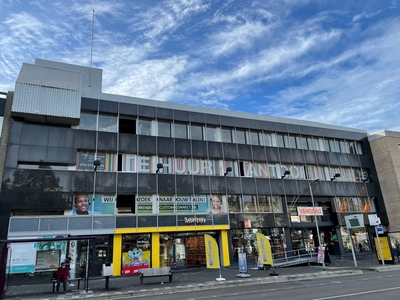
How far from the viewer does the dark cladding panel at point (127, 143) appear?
24647mm

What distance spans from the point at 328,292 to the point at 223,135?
1893 centimetres

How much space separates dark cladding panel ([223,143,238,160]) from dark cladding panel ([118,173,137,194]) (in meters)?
9.03

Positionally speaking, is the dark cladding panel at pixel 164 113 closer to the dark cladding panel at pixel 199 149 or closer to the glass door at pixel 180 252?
the dark cladding panel at pixel 199 149

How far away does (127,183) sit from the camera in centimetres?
2375

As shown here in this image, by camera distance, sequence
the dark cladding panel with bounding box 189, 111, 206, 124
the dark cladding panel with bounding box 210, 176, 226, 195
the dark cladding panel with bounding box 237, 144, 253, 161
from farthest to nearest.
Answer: the dark cladding panel with bounding box 237, 144, 253, 161 < the dark cladding panel with bounding box 189, 111, 206, 124 < the dark cladding panel with bounding box 210, 176, 226, 195

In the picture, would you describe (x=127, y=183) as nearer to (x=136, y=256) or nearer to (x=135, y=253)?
(x=135, y=253)

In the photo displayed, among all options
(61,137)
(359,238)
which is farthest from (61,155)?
(359,238)

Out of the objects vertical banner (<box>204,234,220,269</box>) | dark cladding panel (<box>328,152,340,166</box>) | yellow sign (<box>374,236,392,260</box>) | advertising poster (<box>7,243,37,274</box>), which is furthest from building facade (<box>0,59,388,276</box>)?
yellow sign (<box>374,236,392,260</box>)

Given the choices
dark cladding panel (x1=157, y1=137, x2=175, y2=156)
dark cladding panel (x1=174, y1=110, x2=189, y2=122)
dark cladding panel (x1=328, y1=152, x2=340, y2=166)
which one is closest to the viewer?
dark cladding panel (x1=157, y1=137, x2=175, y2=156)

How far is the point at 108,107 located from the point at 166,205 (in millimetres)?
9577

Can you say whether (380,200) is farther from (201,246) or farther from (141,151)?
(141,151)

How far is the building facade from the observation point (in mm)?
21562

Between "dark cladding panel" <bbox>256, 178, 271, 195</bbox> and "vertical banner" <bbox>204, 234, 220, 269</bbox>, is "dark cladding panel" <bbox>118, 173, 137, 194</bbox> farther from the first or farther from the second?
"dark cladding panel" <bbox>256, 178, 271, 195</bbox>

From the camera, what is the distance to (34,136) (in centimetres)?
2225
